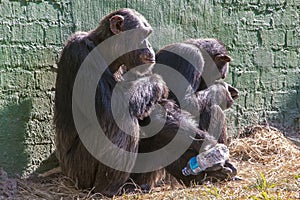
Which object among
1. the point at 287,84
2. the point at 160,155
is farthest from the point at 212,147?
the point at 287,84

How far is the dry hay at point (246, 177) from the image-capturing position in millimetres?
4828

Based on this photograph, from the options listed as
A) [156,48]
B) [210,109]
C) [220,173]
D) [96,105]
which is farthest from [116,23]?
[220,173]

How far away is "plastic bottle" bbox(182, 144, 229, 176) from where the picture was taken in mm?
5254

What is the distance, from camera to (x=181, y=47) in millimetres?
5887

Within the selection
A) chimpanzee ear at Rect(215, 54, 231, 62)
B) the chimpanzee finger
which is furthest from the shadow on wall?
chimpanzee ear at Rect(215, 54, 231, 62)

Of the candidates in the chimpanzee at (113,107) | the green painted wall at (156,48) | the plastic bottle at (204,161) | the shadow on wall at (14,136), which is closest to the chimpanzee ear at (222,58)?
the green painted wall at (156,48)

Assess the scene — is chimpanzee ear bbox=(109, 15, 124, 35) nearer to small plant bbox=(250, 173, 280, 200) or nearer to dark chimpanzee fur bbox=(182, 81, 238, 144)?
dark chimpanzee fur bbox=(182, 81, 238, 144)

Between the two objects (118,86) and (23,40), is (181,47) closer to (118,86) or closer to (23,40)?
(118,86)

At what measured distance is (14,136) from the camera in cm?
536

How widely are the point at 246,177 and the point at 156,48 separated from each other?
154 centimetres

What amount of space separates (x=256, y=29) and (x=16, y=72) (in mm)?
2806

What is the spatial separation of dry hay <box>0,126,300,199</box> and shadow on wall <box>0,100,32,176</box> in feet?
0.51

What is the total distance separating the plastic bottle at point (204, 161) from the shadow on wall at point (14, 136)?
1416 mm

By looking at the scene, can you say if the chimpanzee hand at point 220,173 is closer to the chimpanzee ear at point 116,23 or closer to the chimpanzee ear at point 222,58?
the chimpanzee ear at point 222,58
